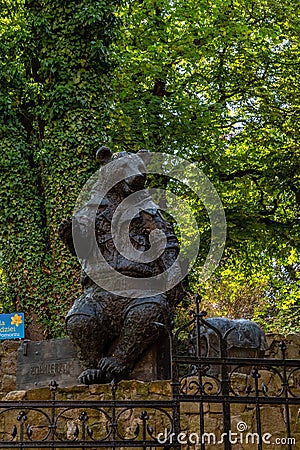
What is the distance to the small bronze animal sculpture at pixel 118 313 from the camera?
22.2ft

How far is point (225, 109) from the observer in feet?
51.1

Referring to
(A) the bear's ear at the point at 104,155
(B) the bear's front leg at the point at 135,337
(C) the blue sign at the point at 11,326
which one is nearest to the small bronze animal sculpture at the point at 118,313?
(B) the bear's front leg at the point at 135,337

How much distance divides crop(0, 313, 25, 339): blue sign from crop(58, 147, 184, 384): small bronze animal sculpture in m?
4.73

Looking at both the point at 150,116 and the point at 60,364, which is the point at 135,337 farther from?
the point at 150,116

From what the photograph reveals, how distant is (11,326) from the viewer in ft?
39.0

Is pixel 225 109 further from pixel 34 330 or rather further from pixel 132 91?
pixel 34 330

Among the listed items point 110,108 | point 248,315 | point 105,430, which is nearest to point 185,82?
point 110,108

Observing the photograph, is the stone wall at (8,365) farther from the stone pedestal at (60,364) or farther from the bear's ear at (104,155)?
the bear's ear at (104,155)

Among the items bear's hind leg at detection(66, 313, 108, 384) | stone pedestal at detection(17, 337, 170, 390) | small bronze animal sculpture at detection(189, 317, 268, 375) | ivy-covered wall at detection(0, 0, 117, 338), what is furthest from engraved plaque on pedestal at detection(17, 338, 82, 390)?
ivy-covered wall at detection(0, 0, 117, 338)

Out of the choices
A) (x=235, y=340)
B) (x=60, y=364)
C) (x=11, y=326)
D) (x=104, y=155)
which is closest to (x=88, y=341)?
(x=60, y=364)

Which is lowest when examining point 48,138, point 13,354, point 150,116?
point 13,354

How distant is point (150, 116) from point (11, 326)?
5.29 meters

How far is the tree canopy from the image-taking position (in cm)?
1377

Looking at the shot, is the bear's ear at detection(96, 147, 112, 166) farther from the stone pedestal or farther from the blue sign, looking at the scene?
the blue sign
